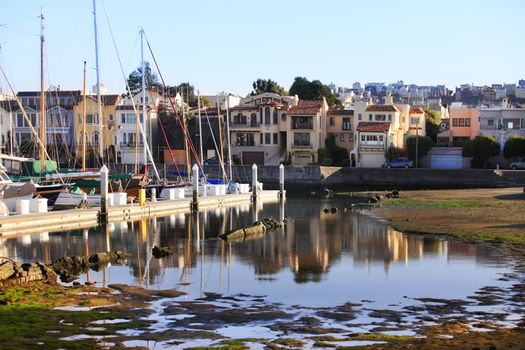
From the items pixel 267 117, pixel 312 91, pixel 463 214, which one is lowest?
pixel 463 214

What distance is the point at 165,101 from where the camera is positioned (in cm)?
11181

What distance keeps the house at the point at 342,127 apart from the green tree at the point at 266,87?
2301cm

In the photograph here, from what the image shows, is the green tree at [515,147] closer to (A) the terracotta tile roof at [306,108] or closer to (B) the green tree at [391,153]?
(B) the green tree at [391,153]

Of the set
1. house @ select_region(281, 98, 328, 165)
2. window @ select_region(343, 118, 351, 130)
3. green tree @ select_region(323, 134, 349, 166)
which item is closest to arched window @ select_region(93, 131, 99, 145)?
house @ select_region(281, 98, 328, 165)

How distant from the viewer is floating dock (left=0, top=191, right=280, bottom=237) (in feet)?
127

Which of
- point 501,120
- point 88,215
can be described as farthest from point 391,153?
point 88,215

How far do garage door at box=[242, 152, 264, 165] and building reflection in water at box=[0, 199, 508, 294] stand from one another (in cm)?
5882

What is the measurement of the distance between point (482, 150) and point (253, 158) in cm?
2834

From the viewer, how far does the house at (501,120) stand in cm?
10631

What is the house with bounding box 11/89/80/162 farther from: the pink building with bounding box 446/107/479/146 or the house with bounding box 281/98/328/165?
the pink building with bounding box 446/107/479/146

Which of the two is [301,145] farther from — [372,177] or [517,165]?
[517,165]

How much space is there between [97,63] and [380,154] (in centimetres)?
5264

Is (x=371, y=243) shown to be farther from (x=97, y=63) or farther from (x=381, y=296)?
(x=97, y=63)

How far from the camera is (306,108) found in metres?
106
